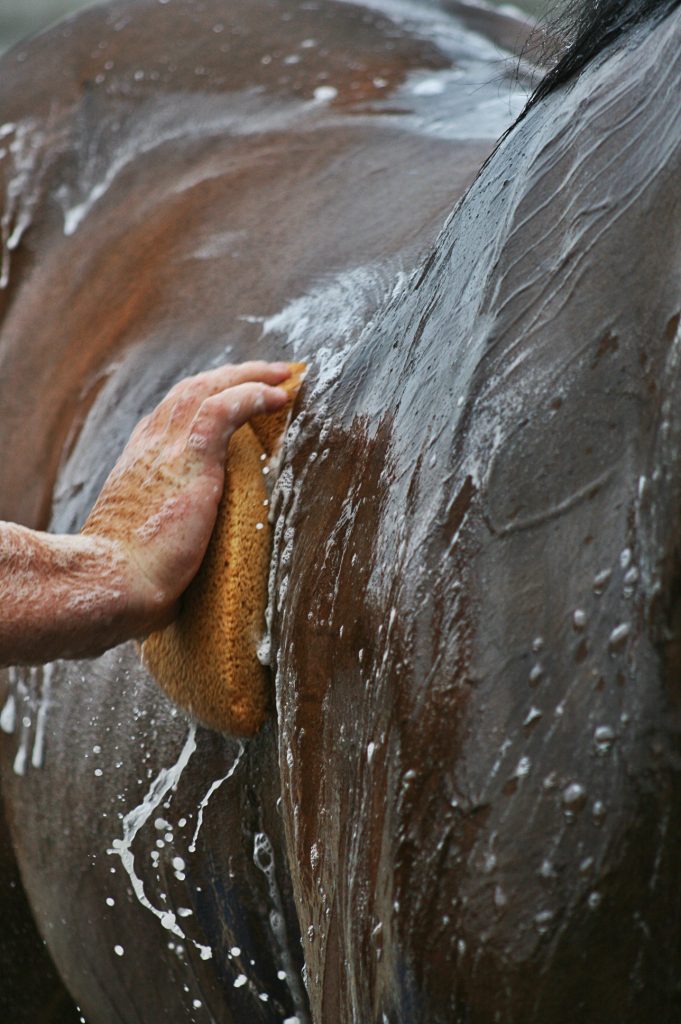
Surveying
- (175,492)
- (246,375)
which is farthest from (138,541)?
(246,375)

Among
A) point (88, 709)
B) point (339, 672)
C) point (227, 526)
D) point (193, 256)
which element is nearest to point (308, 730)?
point (339, 672)

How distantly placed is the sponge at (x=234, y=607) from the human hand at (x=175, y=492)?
11 mm

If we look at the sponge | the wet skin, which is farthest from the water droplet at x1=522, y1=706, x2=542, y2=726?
the sponge

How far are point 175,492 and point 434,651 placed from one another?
1.07 ft

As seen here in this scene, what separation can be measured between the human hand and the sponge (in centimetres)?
1

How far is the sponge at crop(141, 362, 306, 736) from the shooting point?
3.15ft

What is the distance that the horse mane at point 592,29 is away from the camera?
2.69 ft

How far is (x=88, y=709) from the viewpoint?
1153 mm

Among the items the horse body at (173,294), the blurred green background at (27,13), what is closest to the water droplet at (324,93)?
the horse body at (173,294)

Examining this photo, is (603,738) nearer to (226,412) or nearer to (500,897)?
(500,897)

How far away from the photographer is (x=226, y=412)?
1.00 meters

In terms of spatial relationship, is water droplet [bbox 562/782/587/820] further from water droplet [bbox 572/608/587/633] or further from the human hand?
the human hand

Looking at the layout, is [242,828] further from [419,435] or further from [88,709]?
[419,435]

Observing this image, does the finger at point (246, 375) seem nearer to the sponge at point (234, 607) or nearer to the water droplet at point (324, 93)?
the sponge at point (234, 607)
